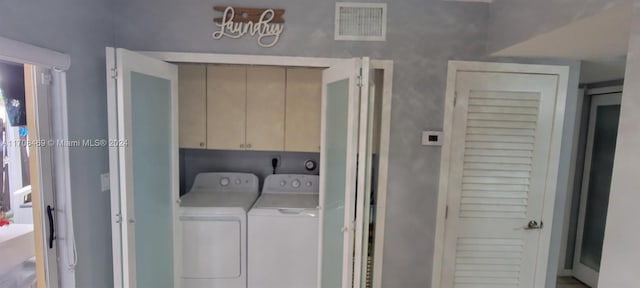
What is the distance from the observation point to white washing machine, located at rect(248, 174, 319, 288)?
2559 millimetres

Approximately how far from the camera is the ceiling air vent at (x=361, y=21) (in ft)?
6.54

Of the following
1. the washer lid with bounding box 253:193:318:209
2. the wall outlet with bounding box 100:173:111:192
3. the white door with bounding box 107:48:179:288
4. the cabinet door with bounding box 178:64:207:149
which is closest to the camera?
the white door with bounding box 107:48:179:288

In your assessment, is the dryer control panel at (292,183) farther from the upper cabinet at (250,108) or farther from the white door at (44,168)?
the white door at (44,168)

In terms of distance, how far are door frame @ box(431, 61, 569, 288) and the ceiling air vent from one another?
0.54m

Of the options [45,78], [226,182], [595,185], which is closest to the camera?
[45,78]

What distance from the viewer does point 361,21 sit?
78.8 inches

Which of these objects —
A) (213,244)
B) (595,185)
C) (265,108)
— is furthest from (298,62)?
(595,185)

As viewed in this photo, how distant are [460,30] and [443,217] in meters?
1.28

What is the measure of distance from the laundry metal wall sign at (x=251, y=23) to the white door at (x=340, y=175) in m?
0.44

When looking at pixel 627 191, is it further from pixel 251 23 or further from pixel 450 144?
pixel 251 23

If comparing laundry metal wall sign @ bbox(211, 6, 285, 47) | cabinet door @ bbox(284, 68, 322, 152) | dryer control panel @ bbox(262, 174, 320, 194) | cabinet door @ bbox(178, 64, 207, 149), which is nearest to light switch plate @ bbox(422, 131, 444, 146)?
cabinet door @ bbox(284, 68, 322, 152)

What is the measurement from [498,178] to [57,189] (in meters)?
2.72

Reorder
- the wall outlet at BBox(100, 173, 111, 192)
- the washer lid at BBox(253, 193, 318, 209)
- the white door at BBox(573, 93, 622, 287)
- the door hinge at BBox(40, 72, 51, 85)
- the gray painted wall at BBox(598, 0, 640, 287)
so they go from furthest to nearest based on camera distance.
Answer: the white door at BBox(573, 93, 622, 287)
the washer lid at BBox(253, 193, 318, 209)
the wall outlet at BBox(100, 173, 111, 192)
the door hinge at BBox(40, 72, 51, 85)
the gray painted wall at BBox(598, 0, 640, 287)

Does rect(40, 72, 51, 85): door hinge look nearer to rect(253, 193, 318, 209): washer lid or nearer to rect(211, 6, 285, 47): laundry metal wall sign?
rect(211, 6, 285, 47): laundry metal wall sign
